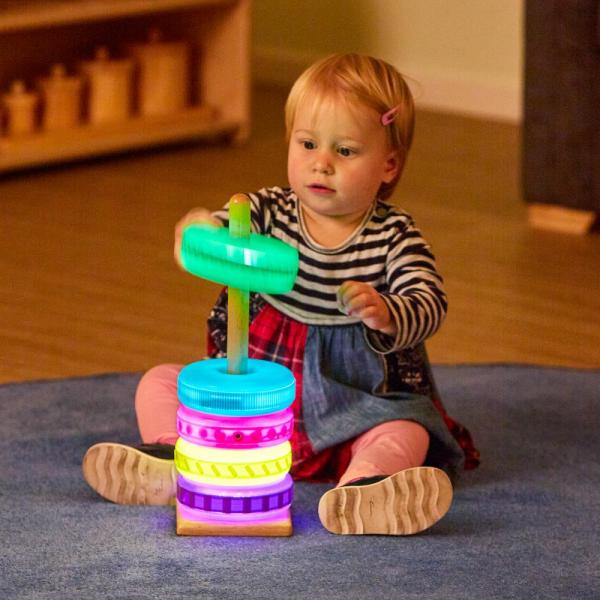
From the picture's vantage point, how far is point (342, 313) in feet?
4.55

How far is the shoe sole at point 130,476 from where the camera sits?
1.30 m

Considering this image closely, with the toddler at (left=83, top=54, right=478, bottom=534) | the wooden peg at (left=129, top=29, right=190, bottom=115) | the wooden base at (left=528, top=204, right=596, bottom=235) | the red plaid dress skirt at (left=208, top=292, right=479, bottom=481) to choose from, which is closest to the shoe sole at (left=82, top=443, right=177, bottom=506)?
the toddler at (left=83, top=54, right=478, bottom=534)

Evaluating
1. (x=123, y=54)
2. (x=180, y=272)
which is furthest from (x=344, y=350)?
(x=123, y=54)

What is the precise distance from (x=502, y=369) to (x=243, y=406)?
0.70 m

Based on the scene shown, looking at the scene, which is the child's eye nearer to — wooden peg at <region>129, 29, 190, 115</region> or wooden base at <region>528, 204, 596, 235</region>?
wooden base at <region>528, 204, 596, 235</region>

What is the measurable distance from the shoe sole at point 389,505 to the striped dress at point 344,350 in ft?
0.45

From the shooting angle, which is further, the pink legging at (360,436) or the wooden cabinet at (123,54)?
the wooden cabinet at (123,54)

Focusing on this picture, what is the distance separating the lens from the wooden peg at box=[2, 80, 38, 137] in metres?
2.92

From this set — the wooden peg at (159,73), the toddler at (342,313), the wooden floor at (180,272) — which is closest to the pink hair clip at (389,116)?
the toddler at (342,313)

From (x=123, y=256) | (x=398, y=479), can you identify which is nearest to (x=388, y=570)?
(x=398, y=479)

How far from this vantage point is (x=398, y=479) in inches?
48.1

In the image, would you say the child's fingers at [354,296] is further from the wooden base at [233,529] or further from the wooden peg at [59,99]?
the wooden peg at [59,99]

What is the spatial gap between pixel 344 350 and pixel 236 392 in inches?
8.3

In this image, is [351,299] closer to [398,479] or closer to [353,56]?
[398,479]
